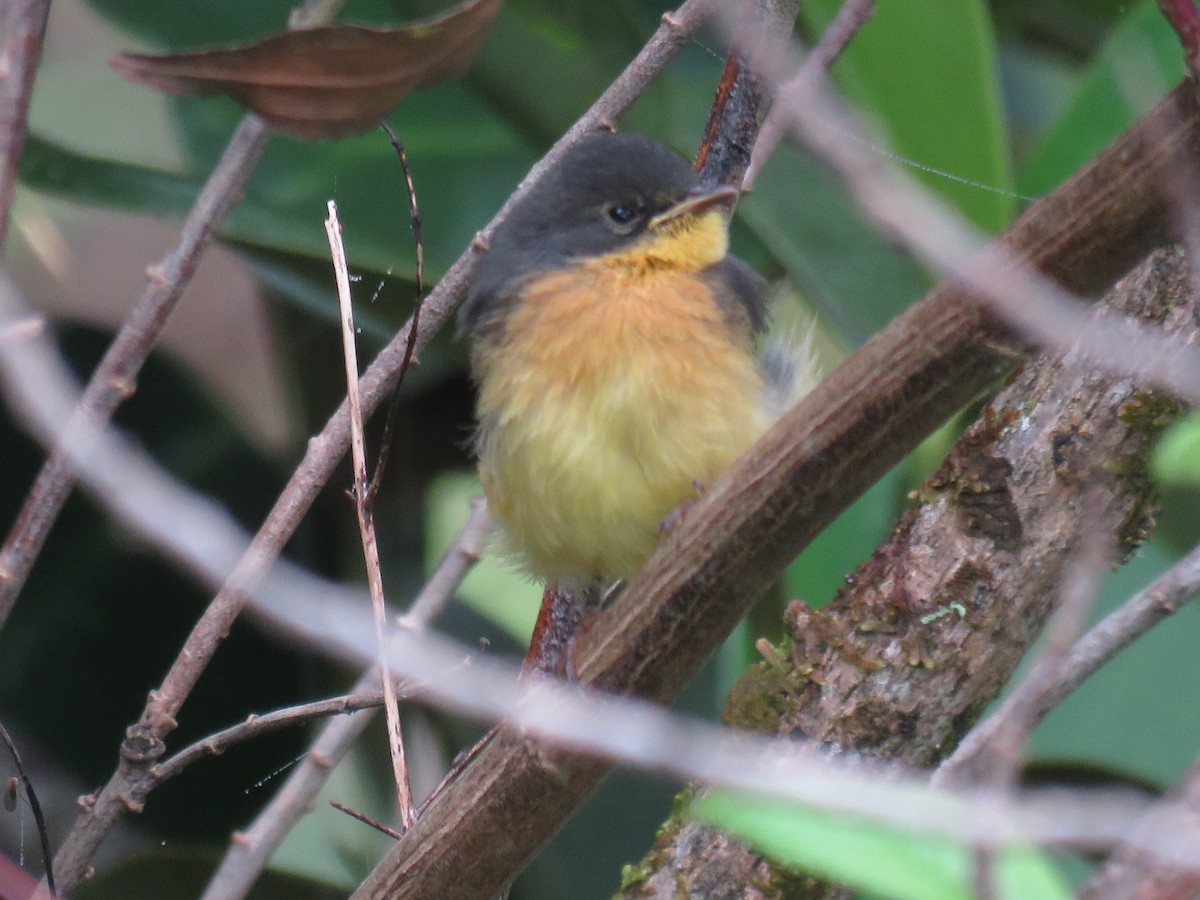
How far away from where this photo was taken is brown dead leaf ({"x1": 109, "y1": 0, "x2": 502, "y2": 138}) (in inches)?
51.3

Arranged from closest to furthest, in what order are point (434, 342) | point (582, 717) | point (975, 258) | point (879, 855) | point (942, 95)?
point (879, 855)
point (975, 258)
point (582, 717)
point (942, 95)
point (434, 342)

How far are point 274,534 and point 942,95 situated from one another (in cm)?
152

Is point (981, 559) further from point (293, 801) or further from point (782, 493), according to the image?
point (293, 801)

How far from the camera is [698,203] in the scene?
2.22 m

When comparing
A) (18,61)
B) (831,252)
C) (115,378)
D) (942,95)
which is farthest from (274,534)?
(942,95)

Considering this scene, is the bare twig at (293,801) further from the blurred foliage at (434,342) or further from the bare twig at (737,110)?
the bare twig at (737,110)

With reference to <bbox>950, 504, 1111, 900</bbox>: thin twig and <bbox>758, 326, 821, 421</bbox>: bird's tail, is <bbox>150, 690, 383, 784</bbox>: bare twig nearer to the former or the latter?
<bbox>758, 326, 821, 421</bbox>: bird's tail

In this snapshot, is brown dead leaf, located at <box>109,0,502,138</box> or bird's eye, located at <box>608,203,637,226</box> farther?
bird's eye, located at <box>608,203,637,226</box>

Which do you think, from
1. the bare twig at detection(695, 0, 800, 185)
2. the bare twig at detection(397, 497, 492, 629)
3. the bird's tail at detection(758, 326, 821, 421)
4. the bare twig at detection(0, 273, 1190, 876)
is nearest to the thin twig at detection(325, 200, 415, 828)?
the bare twig at detection(0, 273, 1190, 876)

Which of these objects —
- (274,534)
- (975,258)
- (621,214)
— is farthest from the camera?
(621,214)

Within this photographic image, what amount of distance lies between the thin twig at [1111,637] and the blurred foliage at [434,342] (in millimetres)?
1167

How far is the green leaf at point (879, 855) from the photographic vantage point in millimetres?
761

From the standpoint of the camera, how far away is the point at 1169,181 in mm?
1194

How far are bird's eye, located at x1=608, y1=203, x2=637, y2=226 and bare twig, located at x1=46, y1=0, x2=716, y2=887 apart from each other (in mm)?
294
